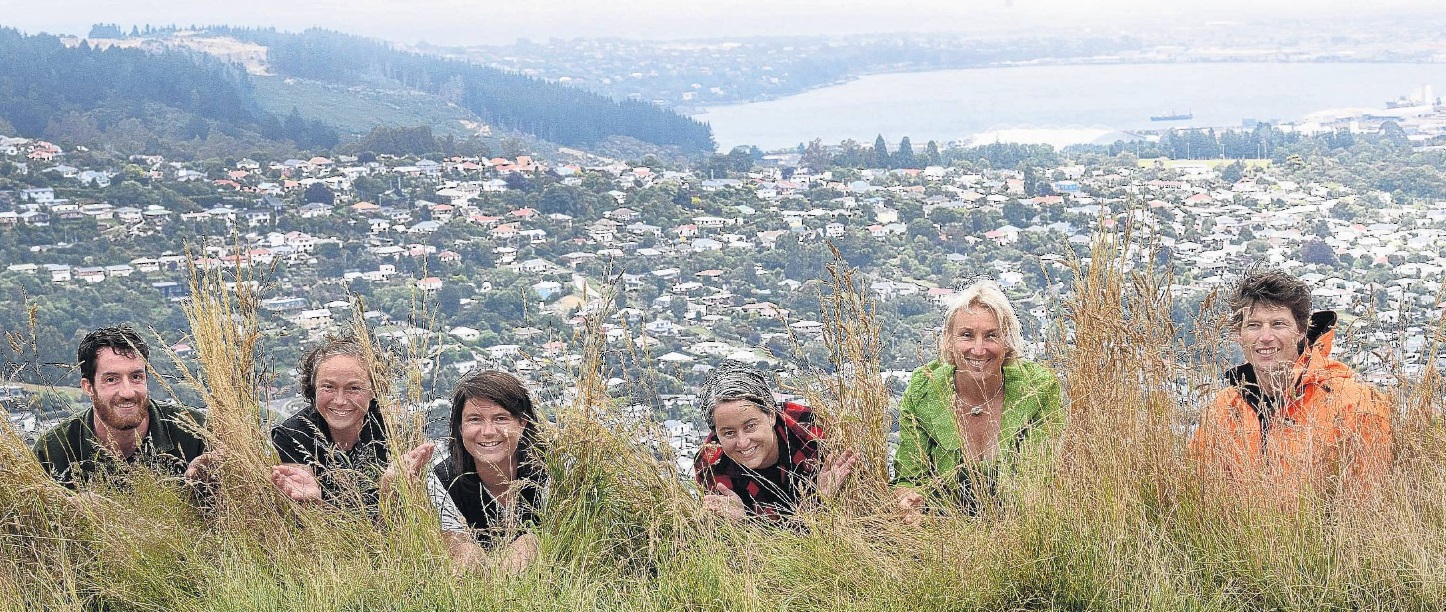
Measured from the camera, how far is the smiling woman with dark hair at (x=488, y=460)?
250 cm

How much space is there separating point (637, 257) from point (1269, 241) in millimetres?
13762

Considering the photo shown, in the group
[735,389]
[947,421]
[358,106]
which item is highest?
[735,389]

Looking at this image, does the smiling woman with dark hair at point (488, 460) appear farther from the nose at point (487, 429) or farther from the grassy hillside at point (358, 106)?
the grassy hillside at point (358, 106)

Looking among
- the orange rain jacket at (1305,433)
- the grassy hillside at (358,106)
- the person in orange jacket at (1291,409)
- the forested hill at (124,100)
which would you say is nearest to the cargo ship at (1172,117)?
the grassy hillside at (358,106)

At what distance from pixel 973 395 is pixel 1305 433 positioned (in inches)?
28.4

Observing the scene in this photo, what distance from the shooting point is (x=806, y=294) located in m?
22.5

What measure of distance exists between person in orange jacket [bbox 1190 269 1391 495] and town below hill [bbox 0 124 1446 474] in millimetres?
10303

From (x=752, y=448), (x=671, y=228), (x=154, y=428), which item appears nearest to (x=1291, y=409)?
(x=752, y=448)

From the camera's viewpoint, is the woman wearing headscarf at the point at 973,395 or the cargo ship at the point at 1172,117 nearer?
the woman wearing headscarf at the point at 973,395

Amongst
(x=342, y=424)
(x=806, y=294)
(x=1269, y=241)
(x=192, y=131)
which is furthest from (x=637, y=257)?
(x=192, y=131)

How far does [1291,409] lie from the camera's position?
8.27ft

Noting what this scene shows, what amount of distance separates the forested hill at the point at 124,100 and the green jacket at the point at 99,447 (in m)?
46.9

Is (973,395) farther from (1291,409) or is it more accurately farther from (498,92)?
(498,92)

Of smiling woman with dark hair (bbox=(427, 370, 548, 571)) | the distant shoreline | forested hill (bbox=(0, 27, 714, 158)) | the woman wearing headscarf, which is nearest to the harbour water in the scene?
the distant shoreline
